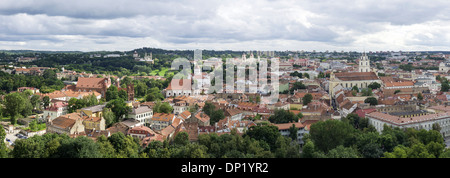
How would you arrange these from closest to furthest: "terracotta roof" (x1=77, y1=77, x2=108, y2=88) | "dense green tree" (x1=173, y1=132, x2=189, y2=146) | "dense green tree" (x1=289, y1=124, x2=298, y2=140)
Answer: "dense green tree" (x1=173, y1=132, x2=189, y2=146)
"dense green tree" (x1=289, y1=124, x2=298, y2=140)
"terracotta roof" (x1=77, y1=77, x2=108, y2=88)

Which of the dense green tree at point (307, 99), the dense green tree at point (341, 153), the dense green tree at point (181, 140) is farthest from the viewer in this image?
the dense green tree at point (307, 99)

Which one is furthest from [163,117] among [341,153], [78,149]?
[341,153]

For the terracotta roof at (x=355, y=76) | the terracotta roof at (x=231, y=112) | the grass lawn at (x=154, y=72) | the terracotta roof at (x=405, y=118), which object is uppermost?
the terracotta roof at (x=355, y=76)

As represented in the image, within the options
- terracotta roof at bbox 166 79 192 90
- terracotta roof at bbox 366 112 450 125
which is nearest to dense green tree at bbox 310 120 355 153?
terracotta roof at bbox 366 112 450 125

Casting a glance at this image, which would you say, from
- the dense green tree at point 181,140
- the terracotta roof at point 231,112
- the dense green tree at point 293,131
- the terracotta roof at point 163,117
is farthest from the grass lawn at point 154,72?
the dense green tree at point 181,140

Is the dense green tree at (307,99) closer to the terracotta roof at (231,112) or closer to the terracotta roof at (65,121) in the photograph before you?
the terracotta roof at (231,112)

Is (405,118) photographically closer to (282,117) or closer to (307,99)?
(282,117)

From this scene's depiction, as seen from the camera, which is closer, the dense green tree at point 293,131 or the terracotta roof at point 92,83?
the dense green tree at point 293,131

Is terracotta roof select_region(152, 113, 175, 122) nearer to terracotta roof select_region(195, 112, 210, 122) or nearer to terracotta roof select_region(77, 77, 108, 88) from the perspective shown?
terracotta roof select_region(195, 112, 210, 122)

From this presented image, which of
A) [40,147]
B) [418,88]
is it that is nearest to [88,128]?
[40,147]

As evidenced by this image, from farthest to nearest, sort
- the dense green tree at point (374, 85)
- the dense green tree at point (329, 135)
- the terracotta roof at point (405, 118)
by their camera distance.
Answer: the dense green tree at point (374, 85) → the terracotta roof at point (405, 118) → the dense green tree at point (329, 135)
